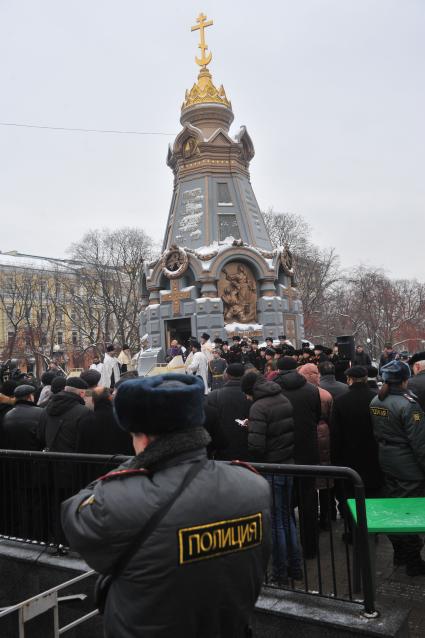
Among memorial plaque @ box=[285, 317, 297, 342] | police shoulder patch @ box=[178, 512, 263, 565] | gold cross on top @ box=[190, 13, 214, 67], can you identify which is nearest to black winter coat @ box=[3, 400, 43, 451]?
police shoulder patch @ box=[178, 512, 263, 565]

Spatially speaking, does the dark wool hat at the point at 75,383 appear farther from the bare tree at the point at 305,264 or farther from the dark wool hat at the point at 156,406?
the bare tree at the point at 305,264

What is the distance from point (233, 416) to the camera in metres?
6.17

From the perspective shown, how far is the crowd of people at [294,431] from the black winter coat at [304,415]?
0.01 m

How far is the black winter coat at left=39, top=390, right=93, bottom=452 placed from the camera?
587cm

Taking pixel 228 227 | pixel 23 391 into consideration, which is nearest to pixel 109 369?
pixel 23 391

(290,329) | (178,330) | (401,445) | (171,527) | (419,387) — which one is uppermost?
(178,330)

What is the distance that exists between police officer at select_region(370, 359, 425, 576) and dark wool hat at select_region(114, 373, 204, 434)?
135 inches

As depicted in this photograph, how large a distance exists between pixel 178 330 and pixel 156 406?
2144cm

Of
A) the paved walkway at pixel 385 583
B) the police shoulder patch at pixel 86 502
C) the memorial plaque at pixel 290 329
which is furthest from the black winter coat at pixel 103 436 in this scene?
the memorial plaque at pixel 290 329

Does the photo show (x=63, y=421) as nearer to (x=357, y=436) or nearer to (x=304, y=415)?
(x=304, y=415)

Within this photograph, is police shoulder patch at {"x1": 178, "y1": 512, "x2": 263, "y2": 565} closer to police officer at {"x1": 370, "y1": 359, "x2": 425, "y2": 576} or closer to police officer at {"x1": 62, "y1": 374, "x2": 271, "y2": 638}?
police officer at {"x1": 62, "y1": 374, "x2": 271, "y2": 638}

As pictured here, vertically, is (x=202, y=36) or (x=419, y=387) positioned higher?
(x=202, y=36)

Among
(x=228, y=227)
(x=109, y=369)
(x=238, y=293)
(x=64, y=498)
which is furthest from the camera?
(x=228, y=227)

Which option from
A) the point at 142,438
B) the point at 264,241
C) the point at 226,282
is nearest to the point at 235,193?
the point at 264,241
